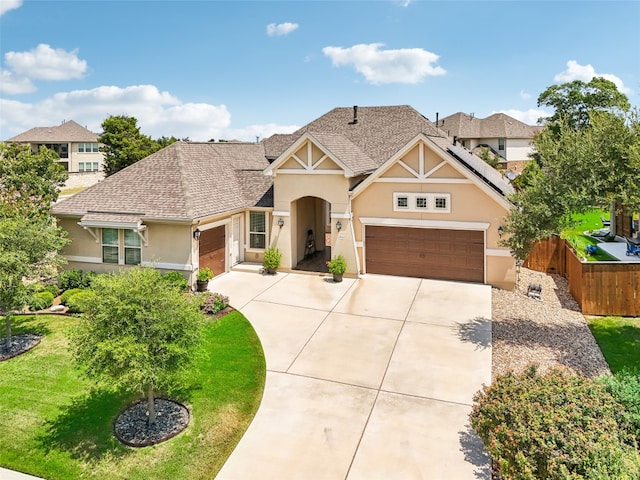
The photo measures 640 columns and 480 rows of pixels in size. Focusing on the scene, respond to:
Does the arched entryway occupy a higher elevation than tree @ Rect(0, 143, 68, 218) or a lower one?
lower

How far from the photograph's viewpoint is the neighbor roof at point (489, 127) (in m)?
59.8

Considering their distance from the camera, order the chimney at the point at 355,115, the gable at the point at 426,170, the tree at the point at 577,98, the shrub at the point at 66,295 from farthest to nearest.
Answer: the tree at the point at 577,98
the chimney at the point at 355,115
the gable at the point at 426,170
the shrub at the point at 66,295

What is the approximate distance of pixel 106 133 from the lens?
45.1 metres

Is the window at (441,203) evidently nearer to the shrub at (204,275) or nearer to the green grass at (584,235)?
the green grass at (584,235)

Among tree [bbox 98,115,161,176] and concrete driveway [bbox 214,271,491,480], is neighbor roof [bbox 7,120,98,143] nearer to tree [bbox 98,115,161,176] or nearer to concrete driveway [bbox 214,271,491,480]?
tree [bbox 98,115,161,176]

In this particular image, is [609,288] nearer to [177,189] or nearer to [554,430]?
[554,430]

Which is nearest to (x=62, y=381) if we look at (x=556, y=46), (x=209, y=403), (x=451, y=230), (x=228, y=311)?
(x=209, y=403)

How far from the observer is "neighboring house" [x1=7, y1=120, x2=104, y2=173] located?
62469 mm

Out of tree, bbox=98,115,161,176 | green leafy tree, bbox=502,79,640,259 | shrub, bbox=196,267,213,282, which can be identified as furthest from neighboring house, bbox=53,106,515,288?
tree, bbox=98,115,161,176

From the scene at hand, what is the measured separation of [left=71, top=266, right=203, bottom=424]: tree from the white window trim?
11.9 meters

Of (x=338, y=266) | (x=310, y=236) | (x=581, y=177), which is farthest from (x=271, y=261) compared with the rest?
(x=581, y=177)

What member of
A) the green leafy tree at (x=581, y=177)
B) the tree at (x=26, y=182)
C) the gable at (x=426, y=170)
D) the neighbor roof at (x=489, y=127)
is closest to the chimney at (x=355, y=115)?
the gable at (x=426, y=170)

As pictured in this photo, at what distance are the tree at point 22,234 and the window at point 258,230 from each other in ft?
27.5

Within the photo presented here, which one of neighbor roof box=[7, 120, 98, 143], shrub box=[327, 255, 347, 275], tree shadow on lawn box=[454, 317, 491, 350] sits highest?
neighbor roof box=[7, 120, 98, 143]
